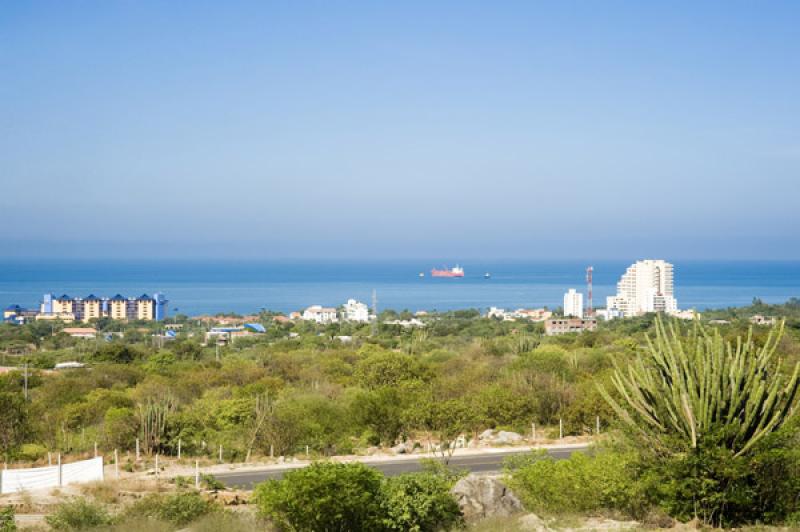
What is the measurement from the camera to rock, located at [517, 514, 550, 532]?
12508mm

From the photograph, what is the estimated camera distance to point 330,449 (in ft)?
90.2

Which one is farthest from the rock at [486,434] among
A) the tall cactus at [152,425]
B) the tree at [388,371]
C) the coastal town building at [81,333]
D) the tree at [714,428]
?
the coastal town building at [81,333]

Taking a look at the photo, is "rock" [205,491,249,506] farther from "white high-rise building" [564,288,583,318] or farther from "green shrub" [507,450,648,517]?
"white high-rise building" [564,288,583,318]

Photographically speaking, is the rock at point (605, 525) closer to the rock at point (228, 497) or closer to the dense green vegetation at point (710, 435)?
the dense green vegetation at point (710, 435)

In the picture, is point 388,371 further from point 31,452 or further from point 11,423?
point 31,452

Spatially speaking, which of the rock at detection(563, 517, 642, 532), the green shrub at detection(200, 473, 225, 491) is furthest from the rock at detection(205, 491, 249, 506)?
the rock at detection(563, 517, 642, 532)

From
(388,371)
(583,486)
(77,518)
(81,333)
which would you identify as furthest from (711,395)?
(81,333)

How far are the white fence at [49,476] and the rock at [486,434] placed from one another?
1351 centimetres

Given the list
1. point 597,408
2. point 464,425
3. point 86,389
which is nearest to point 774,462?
point 464,425

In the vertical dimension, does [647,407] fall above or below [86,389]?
above

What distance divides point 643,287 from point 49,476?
135 m

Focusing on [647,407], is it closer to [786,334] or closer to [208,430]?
[208,430]

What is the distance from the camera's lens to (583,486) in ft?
46.2

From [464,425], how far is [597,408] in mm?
5198
